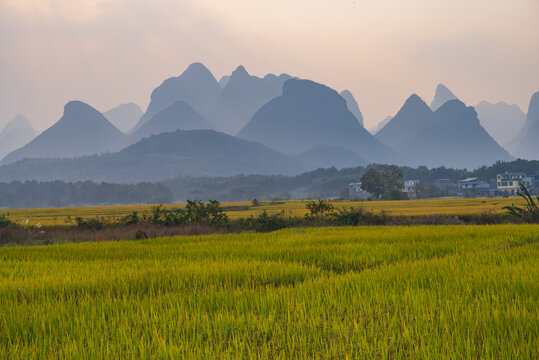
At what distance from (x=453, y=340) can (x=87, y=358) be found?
2849mm

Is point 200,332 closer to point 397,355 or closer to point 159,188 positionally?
point 397,355

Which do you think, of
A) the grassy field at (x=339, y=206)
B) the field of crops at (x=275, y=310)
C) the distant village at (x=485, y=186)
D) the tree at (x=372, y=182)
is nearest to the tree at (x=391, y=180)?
the tree at (x=372, y=182)

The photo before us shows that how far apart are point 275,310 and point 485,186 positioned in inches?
5439

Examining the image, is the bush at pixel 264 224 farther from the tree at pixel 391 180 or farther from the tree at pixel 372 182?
the tree at pixel 391 180

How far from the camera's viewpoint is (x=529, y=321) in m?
3.58

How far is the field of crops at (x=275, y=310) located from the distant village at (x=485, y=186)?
102408 mm

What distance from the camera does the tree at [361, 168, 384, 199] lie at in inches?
3691

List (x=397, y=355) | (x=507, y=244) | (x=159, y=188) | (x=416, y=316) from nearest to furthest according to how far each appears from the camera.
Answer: (x=397, y=355) → (x=416, y=316) → (x=507, y=244) → (x=159, y=188)

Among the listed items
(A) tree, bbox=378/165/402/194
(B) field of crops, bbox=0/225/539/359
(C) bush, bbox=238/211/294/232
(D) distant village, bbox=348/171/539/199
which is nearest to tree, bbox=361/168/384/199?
(A) tree, bbox=378/165/402/194

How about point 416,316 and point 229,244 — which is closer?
point 416,316

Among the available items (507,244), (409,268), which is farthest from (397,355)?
(507,244)

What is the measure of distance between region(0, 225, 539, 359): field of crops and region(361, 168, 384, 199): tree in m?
87.9

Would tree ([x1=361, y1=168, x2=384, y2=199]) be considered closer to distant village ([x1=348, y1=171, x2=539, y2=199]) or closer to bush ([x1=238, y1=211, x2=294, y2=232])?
distant village ([x1=348, y1=171, x2=539, y2=199])

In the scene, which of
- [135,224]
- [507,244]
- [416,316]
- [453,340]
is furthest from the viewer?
[135,224]
